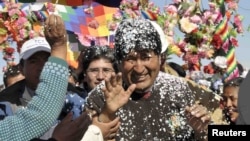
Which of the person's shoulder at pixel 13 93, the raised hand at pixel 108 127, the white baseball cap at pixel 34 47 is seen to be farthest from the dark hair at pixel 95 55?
the raised hand at pixel 108 127

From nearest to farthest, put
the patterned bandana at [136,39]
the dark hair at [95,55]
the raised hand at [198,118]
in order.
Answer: the raised hand at [198,118] < the patterned bandana at [136,39] < the dark hair at [95,55]

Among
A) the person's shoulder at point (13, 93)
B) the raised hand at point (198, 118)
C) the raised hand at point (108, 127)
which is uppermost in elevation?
the raised hand at point (108, 127)

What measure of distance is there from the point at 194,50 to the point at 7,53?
2.60 metres

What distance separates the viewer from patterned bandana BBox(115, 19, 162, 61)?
3.32 metres

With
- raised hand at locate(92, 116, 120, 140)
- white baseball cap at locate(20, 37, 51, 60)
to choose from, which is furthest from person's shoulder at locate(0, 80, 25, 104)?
raised hand at locate(92, 116, 120, 140)

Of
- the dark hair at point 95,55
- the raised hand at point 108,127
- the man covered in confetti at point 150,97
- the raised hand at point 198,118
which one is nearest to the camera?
the raised hand at point 108,127

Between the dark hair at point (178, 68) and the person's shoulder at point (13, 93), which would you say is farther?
the dark hair at point (178, 68)

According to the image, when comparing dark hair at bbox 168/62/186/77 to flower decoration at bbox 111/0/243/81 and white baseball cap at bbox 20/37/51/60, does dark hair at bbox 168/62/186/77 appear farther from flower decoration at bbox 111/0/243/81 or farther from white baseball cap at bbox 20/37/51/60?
white baseball cap at bbox 20/37/51/60

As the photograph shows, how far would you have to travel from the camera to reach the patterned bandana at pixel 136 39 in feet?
10.9

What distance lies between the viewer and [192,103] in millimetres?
3271

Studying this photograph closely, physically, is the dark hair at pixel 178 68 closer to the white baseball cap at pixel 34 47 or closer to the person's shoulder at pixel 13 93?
the white baseball cap at pixel 34 47

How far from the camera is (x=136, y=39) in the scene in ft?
10.9

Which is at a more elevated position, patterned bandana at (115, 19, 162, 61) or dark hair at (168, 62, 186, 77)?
patterned bandana at (115, 19, 162, 61)

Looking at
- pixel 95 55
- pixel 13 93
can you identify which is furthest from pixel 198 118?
pixel 95 55
